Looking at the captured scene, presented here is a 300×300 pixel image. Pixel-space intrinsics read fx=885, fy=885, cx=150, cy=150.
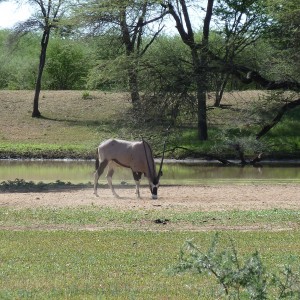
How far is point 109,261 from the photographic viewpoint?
11.4 meters

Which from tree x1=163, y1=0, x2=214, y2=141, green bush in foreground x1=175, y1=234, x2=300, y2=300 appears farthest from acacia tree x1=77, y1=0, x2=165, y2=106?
green bush in foreground x1=175, y1=234, x2=300, y2=300

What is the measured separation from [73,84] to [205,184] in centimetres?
3948

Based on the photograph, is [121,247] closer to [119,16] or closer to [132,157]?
[132,157]

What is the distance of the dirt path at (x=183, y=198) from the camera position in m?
19.6

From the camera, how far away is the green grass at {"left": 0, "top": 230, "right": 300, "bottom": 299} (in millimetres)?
9477

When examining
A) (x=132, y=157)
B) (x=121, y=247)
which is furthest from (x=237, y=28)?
(x=121, y=247)

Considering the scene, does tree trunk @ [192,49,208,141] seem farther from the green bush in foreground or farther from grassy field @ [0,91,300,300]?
the green bush in foreground

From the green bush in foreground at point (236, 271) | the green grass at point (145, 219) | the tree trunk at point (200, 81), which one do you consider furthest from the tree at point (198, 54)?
the green bush in foreground at point (236, 271)

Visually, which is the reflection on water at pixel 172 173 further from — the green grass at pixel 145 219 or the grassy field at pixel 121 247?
the green grass at pixel 145 219

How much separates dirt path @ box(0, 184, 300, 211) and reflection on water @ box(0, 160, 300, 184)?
12.1 feet

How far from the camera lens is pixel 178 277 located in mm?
10305

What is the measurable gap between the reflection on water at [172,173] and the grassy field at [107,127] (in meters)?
0.89

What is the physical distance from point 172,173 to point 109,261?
20770 mm

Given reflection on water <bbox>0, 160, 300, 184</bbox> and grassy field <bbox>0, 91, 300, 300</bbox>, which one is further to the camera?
reflection on water <bbox>0, 160, 300, 184</bbox>
